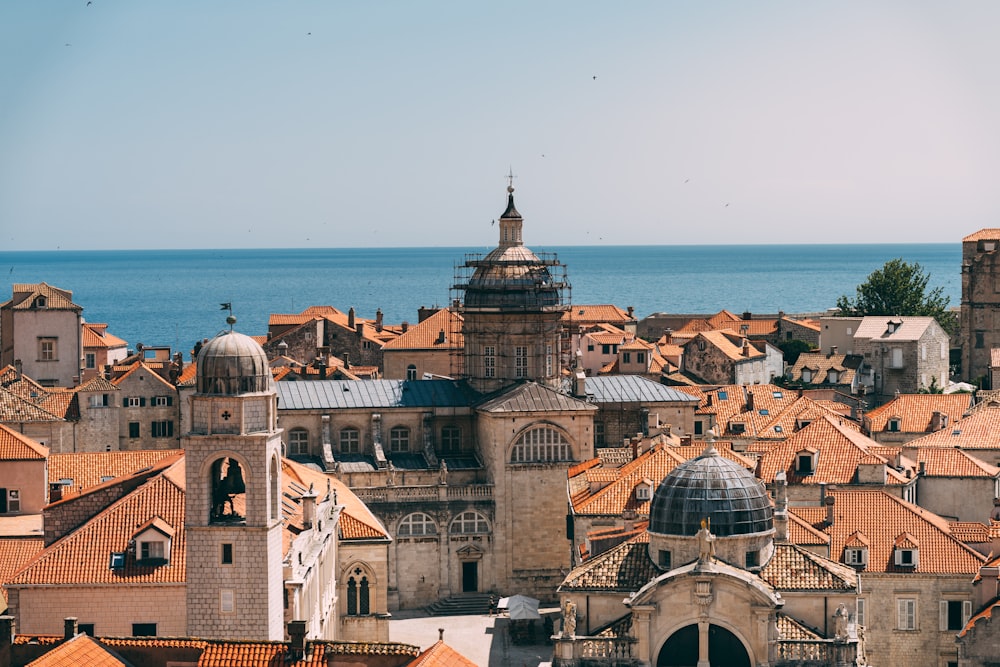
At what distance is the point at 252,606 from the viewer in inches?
1797

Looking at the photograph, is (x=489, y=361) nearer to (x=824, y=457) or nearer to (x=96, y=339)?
(x=824, y=457)

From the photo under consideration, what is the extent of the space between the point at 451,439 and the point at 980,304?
196 ft

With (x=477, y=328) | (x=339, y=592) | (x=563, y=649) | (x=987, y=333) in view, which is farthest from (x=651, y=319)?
(x=563, y=649)

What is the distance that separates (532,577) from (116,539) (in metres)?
27.8

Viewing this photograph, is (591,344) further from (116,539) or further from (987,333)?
(116,539)

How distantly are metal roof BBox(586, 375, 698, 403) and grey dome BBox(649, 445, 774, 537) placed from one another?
95.3 feet

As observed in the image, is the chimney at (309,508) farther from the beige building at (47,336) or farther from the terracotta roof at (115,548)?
the beige building at (47,336)

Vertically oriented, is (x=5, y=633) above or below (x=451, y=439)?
below

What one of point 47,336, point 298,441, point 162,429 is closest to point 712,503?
point 298,441

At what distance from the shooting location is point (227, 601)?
4572 centimetres

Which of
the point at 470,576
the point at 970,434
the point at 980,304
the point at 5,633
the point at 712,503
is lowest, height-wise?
the point at 470,576

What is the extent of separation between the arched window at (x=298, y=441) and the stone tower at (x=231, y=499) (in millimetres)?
31250

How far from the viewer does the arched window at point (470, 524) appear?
245ft

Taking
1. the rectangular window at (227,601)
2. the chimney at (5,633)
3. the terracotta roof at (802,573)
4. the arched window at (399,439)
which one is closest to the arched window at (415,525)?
the arched window at (399,439)
